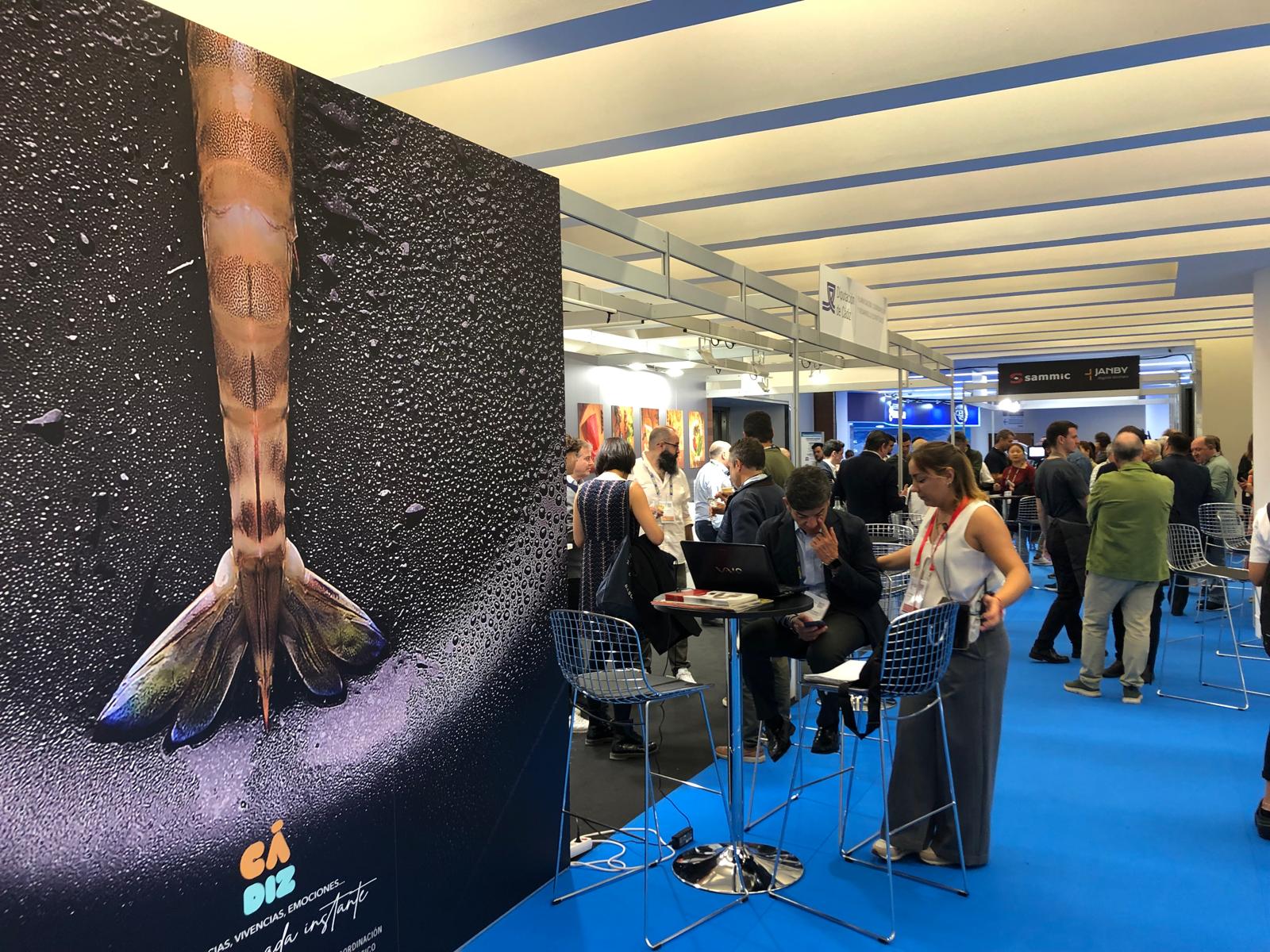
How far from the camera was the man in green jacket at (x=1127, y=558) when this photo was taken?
5195 mm

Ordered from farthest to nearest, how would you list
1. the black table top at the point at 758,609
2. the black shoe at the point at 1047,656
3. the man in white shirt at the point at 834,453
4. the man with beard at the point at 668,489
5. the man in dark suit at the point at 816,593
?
the man in white shirt at the point at 834,453
the black shoe at the point at 1047,656
the man with beard at the point at 668,489
the man in dark suit at the point at 816,593
the black table top at the point at 758,609

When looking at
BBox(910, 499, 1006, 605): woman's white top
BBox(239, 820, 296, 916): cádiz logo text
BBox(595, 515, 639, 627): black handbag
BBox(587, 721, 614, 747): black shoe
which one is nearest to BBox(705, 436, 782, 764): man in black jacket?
BBox(587, 721, 614, 747): black shoe

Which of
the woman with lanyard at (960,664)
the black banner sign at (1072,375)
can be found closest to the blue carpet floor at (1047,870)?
the woman with lanyard at (960,664)

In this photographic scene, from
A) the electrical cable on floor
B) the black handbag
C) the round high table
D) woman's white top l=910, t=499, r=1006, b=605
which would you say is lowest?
the electrical cable on floor

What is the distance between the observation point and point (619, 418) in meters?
12.7

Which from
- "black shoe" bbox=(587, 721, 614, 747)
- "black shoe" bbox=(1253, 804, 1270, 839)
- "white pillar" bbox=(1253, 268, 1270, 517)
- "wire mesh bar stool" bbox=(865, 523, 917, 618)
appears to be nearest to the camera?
"black shoe" bbox=(1253, 804, 1270, 839)

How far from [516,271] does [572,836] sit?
2.25 m

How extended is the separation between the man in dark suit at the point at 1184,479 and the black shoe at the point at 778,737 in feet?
16.5

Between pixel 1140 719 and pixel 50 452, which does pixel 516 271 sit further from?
pixel 1140 719

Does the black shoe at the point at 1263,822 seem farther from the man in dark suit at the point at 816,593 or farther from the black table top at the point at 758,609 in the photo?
the black table top at the point at 758,609

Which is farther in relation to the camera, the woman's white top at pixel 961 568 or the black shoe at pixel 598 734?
the black shoe at pixel 598 734

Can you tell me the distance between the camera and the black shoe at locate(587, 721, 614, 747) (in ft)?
16.1

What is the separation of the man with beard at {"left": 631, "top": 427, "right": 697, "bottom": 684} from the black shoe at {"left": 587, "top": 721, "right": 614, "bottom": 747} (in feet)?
3.00

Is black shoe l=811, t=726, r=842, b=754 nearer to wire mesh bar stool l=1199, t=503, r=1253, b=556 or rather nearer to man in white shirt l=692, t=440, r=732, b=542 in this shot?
man in white shirt l=692, t=440, r=732, b=542
